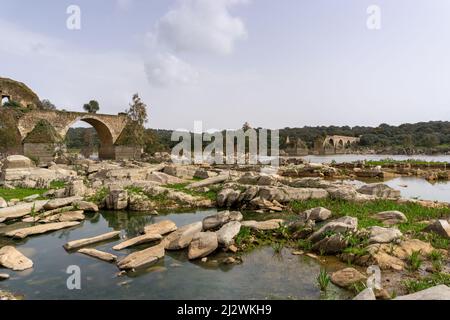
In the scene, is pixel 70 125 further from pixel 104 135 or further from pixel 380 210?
pixel 380 210

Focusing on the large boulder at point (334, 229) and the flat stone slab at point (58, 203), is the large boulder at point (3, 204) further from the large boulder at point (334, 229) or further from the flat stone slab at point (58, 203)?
the large boulder at point (334, 229)

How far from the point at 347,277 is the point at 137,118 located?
127 feet

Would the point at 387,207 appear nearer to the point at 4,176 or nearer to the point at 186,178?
the point at 186,178

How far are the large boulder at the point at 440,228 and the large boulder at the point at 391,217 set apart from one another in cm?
118

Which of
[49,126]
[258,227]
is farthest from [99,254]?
[49,126]

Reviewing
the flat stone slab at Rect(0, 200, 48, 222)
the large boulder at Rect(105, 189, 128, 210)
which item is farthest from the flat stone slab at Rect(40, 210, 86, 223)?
the large boulder at Rect(105, 189, 128, 210)

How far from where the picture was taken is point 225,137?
60.2 m

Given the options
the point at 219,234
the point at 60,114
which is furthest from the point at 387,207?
the point at 60,114

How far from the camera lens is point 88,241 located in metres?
8.72

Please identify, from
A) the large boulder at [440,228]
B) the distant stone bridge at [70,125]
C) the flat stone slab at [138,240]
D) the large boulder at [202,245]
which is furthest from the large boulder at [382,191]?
the distant stone bridge at [70,125]

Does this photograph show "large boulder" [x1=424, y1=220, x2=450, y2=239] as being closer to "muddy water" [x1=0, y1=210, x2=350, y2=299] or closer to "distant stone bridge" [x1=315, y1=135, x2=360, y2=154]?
"muddy water" [x1=0, y1=210, x2=350, y2=299]

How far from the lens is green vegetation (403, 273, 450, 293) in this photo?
5465mm

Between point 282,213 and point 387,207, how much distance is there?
3710 mm

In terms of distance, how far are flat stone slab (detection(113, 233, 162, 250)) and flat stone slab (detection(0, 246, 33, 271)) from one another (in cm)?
190
